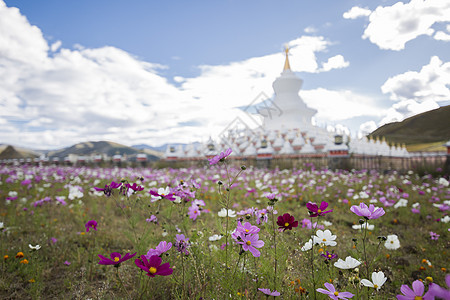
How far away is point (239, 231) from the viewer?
4.48 ft

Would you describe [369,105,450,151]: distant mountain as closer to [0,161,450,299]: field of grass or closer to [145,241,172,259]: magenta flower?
[0,161,450,299]: field of grass

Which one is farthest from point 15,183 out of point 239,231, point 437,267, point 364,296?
point 437,267

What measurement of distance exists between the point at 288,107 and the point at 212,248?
23302 millimetres

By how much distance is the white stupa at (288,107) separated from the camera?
2383 centimetres

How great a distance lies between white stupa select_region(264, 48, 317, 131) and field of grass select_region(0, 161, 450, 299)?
61.8 ft

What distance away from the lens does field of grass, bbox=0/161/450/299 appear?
1.60 m

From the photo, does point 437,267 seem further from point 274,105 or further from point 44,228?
point 274,105

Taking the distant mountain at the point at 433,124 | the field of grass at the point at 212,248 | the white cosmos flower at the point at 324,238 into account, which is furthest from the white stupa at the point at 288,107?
the white cosmos flower at the point at 324,238

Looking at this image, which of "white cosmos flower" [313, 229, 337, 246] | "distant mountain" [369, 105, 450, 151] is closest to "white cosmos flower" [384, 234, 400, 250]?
"white cosmos flower" [313, 229, 337, 246]


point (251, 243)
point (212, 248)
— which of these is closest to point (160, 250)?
point (251, 243)

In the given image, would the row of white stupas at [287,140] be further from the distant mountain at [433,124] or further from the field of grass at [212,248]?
the field of grass at [212,248]

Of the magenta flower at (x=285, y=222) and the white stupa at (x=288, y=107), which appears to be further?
the white stupa at (x=288, y=107)

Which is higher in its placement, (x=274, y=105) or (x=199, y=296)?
(x=274, y=105)

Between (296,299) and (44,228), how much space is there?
13.0 feet
